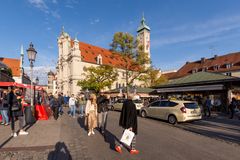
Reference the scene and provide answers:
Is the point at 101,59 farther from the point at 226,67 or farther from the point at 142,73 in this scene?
the point at 226,67

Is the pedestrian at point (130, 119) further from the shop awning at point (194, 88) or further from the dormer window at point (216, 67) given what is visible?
the dormer window at point (216, 67)

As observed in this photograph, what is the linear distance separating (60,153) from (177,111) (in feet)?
29.5

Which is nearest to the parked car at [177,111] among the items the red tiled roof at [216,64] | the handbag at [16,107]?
the handbag at [16,107]

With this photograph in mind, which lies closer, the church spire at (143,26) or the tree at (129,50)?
the tree at (129,50)

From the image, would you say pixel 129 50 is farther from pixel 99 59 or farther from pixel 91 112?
pixel 99 59

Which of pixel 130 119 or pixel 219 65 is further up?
pixel 219 65

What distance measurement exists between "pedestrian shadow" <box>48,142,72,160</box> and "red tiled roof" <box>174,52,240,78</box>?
2221 inches

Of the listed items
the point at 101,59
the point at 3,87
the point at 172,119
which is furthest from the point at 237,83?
the point at 101,59

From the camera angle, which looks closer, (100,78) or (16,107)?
(16,107)

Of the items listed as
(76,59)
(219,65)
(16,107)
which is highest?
(76,59)

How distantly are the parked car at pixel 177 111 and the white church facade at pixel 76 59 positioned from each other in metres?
41.6

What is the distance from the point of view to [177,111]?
512 inches

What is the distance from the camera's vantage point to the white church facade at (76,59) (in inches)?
2373

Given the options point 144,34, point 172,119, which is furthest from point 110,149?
point 144,34
